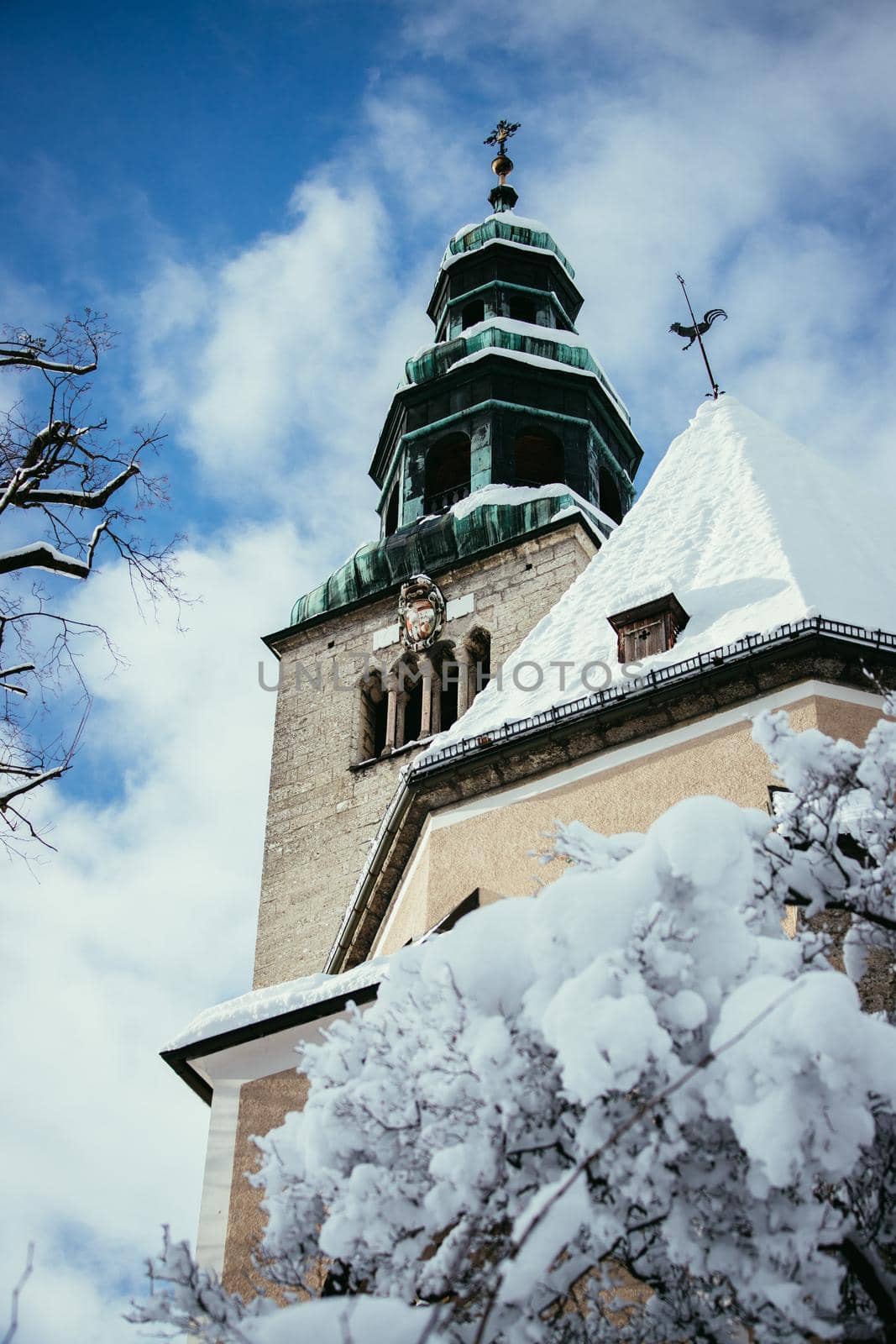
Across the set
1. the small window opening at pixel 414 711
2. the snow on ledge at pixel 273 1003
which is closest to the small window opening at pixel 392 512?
the small window opening at pixel 414 711

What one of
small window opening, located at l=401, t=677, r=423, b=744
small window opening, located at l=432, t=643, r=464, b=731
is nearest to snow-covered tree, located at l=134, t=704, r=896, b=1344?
small window opening, located at l=432, t=643, r=464, b=731

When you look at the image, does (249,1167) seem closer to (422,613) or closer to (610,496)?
(422,613)

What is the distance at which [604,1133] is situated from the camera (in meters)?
5.08

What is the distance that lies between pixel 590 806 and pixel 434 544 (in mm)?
13116

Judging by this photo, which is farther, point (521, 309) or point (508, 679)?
point (521, 309)

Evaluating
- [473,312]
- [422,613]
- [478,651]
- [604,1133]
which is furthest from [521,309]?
[604,1133]

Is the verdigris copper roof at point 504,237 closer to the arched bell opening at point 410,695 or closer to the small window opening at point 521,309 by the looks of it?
the small window opening at point 521,309

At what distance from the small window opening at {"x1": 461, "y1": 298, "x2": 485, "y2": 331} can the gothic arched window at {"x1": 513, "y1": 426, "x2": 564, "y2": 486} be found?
2494mm

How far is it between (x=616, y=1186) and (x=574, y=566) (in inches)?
690

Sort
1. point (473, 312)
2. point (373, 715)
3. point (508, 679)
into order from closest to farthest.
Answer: point (508, 679) → point (373, 715) → point (473, 312)

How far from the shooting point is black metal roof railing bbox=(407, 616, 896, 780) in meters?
10.6

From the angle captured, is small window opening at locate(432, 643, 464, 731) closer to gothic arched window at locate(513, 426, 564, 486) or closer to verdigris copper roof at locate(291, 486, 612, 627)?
verdigris copper roof at locate(291, 486, 612, 627)

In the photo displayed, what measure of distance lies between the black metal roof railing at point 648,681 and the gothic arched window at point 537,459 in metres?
13.6

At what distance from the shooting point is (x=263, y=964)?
70.3 ft
